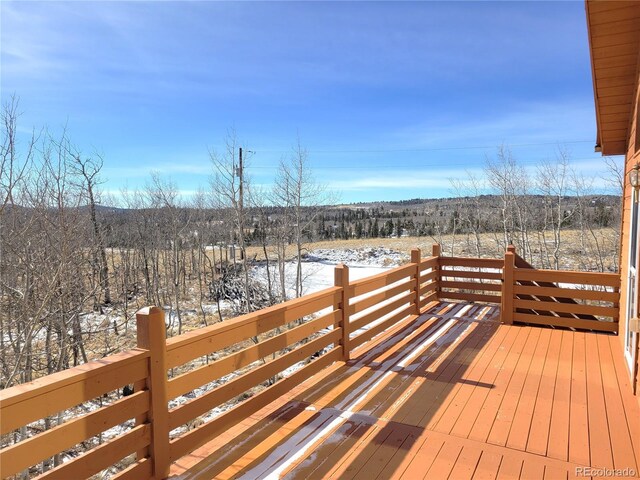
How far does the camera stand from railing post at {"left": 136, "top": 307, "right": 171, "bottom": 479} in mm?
2160

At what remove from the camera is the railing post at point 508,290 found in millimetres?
5938

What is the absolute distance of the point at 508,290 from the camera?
19.5ft

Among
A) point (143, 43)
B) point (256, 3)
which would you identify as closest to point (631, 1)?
point (256, 3)

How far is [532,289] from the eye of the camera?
5844 mm

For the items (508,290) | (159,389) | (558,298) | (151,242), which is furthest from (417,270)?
(151,242)

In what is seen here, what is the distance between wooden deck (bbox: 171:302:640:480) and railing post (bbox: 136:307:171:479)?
0.20 metres

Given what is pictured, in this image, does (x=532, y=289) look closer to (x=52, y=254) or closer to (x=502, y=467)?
(x=502, y=467)

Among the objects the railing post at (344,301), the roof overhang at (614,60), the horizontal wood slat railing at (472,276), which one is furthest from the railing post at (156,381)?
the horizontal wood slat railing at (472,276)

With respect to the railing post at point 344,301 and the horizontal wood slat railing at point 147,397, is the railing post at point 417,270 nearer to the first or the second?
the railing post at point 344,301

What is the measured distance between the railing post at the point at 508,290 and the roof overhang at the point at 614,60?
2132 millimetres

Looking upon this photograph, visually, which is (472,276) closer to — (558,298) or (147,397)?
(558,298)

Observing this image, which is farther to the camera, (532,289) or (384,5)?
(384,5)

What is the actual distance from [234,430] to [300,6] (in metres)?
7.96

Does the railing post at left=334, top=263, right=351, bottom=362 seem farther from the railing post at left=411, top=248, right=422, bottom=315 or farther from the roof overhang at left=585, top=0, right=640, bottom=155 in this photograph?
the roof overhang at left=585, top=0, right=640, bottom=155
